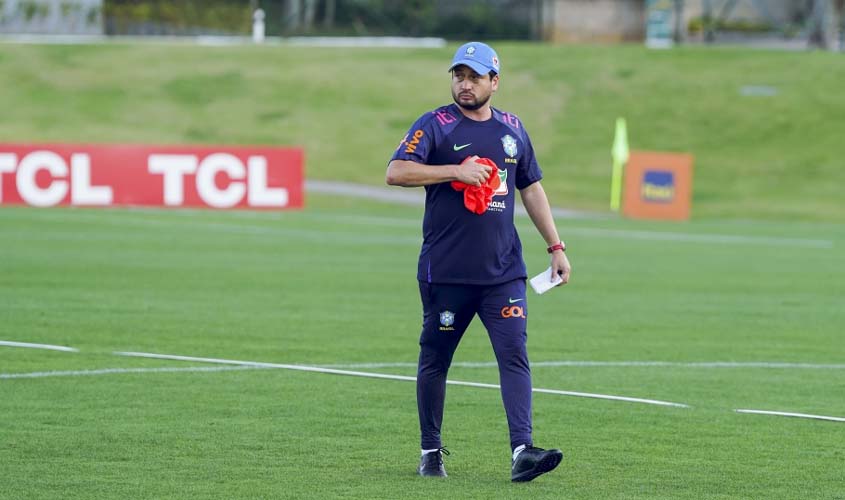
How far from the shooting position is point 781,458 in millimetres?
8969

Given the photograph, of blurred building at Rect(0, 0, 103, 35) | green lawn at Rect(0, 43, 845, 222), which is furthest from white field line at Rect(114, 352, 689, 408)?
blurred building at Rect(0, 0, 103, 35)

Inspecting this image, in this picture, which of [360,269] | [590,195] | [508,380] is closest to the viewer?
[508,380]

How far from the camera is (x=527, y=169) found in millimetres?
8258

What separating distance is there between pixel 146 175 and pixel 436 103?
23375 millimetres

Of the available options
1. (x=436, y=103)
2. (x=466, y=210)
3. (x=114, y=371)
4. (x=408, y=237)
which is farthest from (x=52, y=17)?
(x=466, y=210)

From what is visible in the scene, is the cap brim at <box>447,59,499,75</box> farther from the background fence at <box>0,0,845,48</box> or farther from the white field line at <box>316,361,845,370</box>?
the background fence at <box>0,0,845,48</box>

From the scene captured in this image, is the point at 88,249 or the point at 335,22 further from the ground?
the point at 335,22

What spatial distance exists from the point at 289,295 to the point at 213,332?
139 inches

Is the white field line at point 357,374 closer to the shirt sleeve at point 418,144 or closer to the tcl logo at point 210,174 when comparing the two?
the shirt sleeve at point 418,144

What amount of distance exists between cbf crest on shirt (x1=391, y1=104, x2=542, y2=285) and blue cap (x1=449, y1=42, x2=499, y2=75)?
266 mm

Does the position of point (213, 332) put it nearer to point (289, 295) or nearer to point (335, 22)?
point (289, 295)

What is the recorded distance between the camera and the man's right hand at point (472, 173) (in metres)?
7.81

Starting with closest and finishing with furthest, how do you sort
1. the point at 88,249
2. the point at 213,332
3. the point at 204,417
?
the point at 204,417 < the point at 213,332 < the point at 88,249

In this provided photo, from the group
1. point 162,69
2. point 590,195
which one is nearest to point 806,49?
point 590,195
